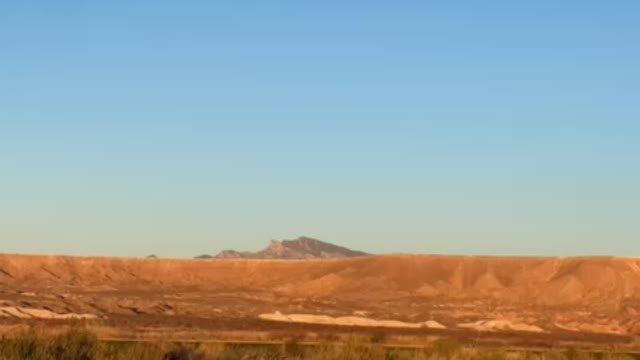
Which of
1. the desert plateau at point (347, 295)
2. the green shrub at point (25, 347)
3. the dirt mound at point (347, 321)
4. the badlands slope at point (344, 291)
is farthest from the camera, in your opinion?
the badlands slope at point (344, 291)

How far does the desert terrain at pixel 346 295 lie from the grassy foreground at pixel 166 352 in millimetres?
17170

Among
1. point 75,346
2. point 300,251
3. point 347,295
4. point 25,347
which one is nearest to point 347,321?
point 347,295

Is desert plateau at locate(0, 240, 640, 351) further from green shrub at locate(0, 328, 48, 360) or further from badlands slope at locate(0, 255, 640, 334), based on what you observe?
green shrub at locate(0, 328, 48, 360)

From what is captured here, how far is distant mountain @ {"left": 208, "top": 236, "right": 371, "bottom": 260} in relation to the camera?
581 feet

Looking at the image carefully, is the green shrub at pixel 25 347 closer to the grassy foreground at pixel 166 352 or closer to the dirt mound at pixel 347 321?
the grassy foreground at pixel 166 352

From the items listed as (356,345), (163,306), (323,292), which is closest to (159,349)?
(356,345)

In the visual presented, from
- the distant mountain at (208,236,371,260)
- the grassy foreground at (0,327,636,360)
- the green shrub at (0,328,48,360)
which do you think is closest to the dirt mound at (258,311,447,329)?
the grassy foreground at (0,327,636,360)

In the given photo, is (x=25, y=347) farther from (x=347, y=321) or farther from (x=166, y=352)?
(x=347, y=321)

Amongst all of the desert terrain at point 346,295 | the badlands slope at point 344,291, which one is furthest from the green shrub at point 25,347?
the badlands slope at point 344,291

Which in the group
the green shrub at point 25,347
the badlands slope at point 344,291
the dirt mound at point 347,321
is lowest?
the green shrub at point 25,347

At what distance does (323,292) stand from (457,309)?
51.2ft

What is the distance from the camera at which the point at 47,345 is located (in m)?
21.5

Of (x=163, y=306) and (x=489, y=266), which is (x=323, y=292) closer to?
(x=489, y=266)

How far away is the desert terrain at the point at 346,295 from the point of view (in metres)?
63.4
